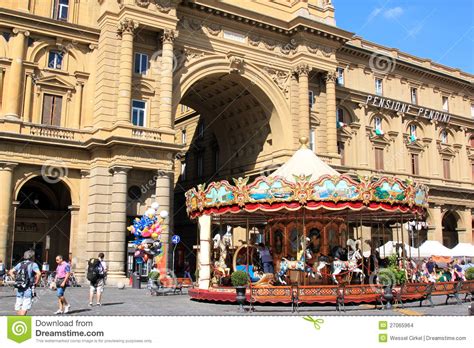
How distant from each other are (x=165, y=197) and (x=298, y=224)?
33.7 feet

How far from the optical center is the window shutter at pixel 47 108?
3130cm

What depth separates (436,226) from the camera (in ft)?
153

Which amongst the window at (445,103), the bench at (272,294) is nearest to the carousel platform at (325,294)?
the bench at (272,294)

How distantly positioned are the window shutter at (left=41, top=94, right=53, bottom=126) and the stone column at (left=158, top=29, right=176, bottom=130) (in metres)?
6.58

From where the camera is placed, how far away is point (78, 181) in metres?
31.5

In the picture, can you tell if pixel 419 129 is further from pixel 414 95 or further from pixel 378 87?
pixel 378 87

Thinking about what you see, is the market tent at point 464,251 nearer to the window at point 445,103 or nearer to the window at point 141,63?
the window at point 445,103

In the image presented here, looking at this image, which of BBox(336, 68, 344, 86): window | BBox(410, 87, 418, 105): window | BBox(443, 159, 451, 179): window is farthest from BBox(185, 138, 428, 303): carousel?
BBox(443, 159, 451, 179): window

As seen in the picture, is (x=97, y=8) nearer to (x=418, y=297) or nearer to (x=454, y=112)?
(x=418, y=297)

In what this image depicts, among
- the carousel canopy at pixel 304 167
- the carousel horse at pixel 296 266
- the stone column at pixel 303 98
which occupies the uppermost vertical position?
the stone column at pixel 303 98

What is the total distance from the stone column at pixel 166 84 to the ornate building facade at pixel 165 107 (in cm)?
7

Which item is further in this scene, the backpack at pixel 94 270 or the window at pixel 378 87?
the window at pixel 378 87

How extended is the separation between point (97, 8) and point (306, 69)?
14959mm
